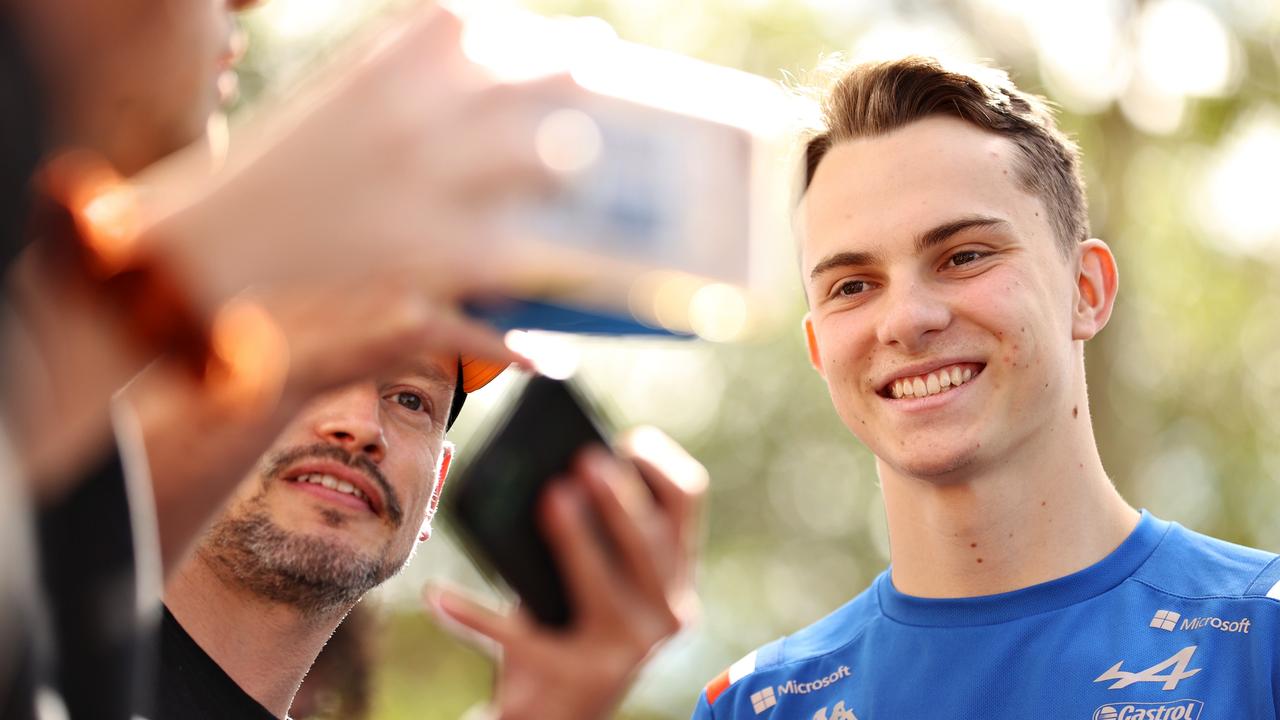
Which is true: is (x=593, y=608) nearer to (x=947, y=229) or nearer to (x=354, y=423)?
(x=354, y=423)

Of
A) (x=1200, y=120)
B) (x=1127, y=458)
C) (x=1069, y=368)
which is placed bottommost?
(x=1127, y=458)

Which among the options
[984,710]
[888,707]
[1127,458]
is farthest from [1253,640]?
[1127,458]

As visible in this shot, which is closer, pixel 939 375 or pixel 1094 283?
pixel 939 375

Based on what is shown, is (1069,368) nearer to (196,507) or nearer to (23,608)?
(196,507)

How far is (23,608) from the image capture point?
1.26 meters

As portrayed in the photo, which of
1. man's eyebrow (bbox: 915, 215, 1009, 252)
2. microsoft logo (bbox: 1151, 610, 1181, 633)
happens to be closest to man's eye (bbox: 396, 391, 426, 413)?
man's eyebrow (bbox: 915, 215, 1009, 252)

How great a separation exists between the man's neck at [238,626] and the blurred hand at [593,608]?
67.7 inches

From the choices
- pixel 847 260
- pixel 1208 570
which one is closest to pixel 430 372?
pixel 847 260

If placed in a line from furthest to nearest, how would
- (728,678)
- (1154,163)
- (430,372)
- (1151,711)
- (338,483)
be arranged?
(1154,163), (728,678), (430,372), (338,483), (1151,711)

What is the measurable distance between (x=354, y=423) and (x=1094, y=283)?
6.10ft

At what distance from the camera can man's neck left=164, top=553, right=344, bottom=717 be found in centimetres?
298

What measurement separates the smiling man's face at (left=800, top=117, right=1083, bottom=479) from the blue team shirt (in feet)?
1.24

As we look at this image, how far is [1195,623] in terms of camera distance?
305 centimetres

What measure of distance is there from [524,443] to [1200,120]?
514 inches
